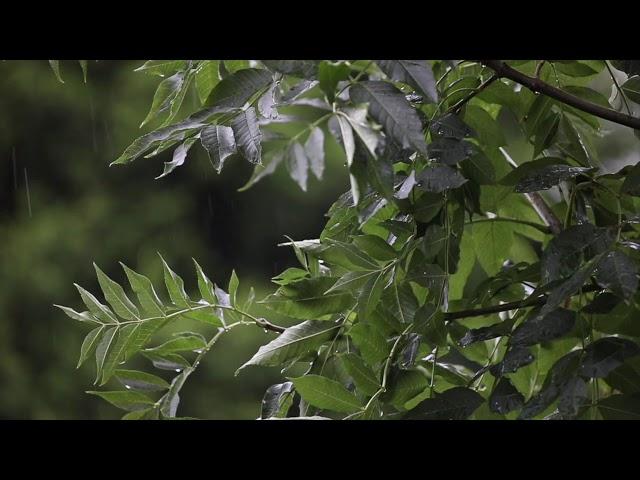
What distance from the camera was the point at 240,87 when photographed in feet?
1.60

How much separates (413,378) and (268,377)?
3.27 metres

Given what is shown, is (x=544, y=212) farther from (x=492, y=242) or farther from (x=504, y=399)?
(x=504, y=399)

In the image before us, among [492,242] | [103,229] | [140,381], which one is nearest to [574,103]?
[492,242]

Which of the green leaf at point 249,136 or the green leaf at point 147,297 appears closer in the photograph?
the green leaf at point 249,136

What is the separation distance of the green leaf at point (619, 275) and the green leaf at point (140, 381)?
34cm

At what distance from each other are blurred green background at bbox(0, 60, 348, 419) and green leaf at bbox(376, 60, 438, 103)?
3.18 metres

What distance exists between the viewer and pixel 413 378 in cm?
56

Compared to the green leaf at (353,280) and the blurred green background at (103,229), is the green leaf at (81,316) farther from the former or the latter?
the blurred green background at (103,229)

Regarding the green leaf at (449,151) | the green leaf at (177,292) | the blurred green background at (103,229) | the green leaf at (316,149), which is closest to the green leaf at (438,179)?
Answer: the green leaf at (449,151)

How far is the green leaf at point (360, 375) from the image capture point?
0.55 m

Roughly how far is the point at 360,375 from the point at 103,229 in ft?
11.3
